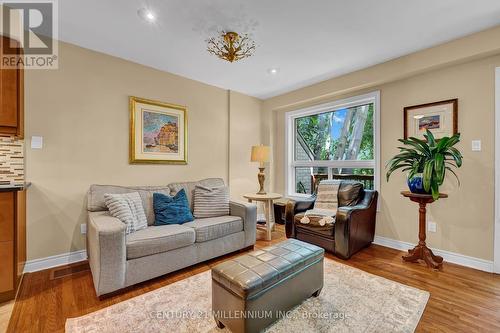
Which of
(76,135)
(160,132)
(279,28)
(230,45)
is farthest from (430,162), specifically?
(76,135)

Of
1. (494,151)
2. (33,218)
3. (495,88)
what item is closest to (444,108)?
(495,88)

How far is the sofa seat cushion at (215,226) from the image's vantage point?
2.61 meters

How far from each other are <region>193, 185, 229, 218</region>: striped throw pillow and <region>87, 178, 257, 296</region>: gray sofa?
0.10 meters

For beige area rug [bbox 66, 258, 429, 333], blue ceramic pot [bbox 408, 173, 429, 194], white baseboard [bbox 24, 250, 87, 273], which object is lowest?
beige area rug [bbox 66, 258, 429, 333]

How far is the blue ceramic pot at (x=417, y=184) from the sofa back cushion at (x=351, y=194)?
2.31 ft

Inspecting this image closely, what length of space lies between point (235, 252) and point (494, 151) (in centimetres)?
318

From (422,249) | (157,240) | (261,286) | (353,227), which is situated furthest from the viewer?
(353,227)

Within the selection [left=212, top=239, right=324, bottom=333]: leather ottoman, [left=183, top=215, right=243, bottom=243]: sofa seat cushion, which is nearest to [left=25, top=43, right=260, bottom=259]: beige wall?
[left=183, top=215, right=243, bottom=243]: sofa seat cushion

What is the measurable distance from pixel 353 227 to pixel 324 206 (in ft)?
2.03

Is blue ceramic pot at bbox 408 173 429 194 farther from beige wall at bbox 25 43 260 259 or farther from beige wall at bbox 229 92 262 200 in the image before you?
beige wall at bbox 25 43 260 259

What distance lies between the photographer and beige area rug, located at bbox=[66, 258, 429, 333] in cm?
163

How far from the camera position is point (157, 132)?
3.33 metres

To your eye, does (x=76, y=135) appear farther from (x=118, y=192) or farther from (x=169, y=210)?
(x=169, y=210)

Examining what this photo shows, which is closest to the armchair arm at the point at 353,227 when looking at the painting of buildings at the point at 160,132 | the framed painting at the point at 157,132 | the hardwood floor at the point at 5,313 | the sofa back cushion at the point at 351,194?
the sofa back cushion at the point at 351,194
